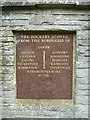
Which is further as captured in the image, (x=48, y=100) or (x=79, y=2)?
(x=48, y=100)

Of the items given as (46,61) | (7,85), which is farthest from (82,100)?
(7,85)

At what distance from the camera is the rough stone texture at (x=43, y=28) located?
371cm

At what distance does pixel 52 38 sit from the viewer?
379 cm

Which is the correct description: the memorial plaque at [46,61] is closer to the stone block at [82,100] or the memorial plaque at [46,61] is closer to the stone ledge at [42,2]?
the stone block at [82,100]

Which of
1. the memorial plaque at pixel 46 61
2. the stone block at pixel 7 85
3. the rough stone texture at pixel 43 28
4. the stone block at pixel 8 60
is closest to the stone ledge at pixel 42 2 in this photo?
the rough stone texture at pixel 43 28

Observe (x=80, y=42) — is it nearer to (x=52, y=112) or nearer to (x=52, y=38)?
(x=52, y=38)

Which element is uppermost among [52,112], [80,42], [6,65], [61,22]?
[61,22]

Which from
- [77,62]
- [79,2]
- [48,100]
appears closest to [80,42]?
[77,62]

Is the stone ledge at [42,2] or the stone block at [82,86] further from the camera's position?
the stone block at [82,86]

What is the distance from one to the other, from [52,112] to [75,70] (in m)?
0.63

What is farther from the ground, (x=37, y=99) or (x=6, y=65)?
(x=6, y=65)

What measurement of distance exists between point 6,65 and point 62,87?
0.78m

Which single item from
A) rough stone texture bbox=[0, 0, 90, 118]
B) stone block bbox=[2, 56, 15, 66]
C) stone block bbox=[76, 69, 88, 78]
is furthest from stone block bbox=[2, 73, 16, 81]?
stone block bbox=[76, 69, 88, 78]

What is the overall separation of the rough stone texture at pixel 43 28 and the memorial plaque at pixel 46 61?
92mm
